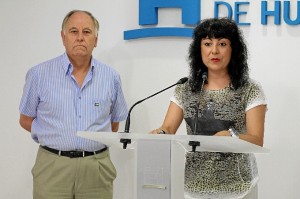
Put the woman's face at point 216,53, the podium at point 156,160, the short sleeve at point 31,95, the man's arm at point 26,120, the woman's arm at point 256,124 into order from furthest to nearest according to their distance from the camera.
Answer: the man's arm at point 26,120
the short sleeve at point 31,95
the woman's face at point 216,53
the woman's arm at point 256,124
the podium at point 156,160

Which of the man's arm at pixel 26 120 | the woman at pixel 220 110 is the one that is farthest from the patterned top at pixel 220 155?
the man's arm at pixel 26 120

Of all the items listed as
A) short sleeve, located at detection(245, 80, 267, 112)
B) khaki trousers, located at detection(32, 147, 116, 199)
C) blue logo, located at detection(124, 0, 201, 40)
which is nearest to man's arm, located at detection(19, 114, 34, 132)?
khaki trousers, located at detection(32, 147, 116, 199)

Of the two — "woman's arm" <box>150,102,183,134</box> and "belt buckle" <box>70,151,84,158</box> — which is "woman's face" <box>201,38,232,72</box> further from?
"belt buckle" <box>70,151,84,158</box>

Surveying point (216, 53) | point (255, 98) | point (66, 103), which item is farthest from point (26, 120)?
point (255, 98)

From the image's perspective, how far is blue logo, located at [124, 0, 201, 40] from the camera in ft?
12.5

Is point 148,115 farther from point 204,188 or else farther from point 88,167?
point 204,188

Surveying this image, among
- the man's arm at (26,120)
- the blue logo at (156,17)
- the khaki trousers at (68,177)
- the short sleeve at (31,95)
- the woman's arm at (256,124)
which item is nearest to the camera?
the woman's arm at (256,124)

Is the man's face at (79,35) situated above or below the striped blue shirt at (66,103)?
above

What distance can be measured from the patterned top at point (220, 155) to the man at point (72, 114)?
87cm

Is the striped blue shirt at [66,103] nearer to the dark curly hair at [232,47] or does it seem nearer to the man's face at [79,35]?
the man's face at [79,35]

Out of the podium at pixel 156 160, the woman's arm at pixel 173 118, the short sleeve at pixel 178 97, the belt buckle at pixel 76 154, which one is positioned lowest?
the belt buckle at pixel 76 154

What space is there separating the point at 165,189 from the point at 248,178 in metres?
0.65

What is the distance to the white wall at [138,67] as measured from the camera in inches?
140

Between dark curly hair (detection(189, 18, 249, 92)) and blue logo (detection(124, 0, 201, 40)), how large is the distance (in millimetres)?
1083
